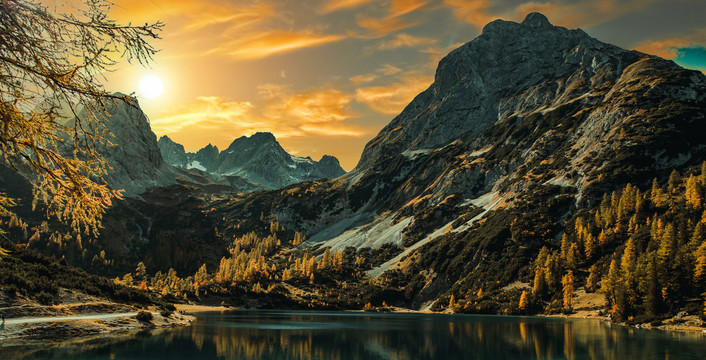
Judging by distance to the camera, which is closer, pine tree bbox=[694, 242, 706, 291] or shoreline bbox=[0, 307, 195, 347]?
shoreline bbox=[0, 307, 195, 347]

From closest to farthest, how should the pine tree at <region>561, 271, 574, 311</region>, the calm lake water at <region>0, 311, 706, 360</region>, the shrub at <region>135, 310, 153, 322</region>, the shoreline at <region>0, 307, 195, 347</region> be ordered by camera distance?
1. the calm lake water at <region>0, 311, 706, 360</region>
2. the shoreline at <region>0, 307, 195, 347</region>
3. the shrub at <region>135, 310, 153, 322</region>
4. the pine tree at <region>561, 271, 574, 311</region>

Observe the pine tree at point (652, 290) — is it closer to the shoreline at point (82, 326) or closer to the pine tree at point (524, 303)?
the shoreline at point (82, 326)

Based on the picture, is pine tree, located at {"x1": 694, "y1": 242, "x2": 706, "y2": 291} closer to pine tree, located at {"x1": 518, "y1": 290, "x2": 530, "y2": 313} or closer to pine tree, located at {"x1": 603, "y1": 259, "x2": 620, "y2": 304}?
pine tree, located at {"x1": 603, "y1": 259, "x2": 620, "y2": 304}

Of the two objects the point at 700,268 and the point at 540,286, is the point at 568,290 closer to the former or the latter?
the point at 540,286

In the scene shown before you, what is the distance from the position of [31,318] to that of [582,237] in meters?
166

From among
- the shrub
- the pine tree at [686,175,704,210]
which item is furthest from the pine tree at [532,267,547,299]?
the shrub

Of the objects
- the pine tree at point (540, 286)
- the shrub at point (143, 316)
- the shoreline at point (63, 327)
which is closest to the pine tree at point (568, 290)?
the pine tree at point (540, 286)


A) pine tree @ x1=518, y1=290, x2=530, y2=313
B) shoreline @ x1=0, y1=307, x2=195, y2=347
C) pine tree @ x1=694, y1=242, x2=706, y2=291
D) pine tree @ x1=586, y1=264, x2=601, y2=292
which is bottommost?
pine tree @ x1=518, y1=290, x2=530, y2=313

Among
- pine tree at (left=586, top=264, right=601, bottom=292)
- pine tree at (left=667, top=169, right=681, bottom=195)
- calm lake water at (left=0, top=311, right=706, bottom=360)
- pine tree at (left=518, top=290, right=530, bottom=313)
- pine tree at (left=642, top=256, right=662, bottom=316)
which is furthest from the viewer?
pine tree at (left=667, top=169, right=681, bottom=195)

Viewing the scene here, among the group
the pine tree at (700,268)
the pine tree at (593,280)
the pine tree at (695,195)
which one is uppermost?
the pine tree at (695,195)

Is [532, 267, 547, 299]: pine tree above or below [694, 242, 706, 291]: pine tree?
below

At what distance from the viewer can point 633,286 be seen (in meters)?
90.8

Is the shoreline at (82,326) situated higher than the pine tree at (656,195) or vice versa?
the pine tree at (656,195)

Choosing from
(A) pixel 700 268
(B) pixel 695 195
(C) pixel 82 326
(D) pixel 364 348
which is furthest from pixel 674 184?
(C) pixel 82 326
